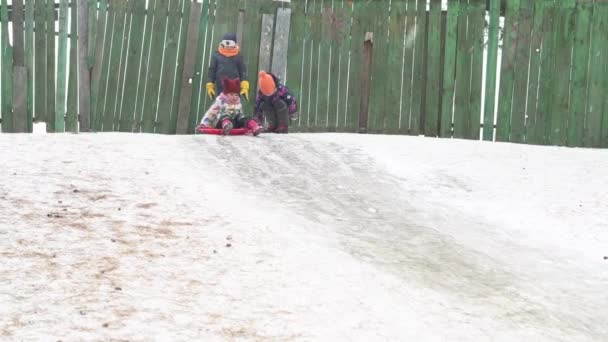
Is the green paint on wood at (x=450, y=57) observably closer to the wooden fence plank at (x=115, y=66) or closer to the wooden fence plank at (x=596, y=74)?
the wooden fence plank at (x=596, y=74)

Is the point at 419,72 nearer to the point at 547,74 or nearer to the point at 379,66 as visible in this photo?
the point at 379,66

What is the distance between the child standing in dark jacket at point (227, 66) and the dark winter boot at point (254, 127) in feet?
1.28

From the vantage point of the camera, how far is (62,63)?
36.4 ft

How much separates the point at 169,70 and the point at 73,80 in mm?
1345

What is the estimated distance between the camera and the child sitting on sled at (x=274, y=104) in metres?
10.6

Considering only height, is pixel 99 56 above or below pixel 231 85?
above

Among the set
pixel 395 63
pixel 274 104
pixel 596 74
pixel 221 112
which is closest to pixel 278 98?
pixel 274 104

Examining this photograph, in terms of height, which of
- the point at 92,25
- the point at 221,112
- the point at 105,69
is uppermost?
the point at 92,25

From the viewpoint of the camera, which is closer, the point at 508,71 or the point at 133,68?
the point at 508,71

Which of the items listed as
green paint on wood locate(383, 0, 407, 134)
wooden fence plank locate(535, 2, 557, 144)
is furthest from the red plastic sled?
wooden fence plank locate(535, 2, 557, 144)

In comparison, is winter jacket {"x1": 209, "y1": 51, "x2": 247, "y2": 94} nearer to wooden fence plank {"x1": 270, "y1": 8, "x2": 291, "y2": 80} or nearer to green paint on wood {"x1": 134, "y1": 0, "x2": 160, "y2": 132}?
wooden fence plank {"x1": 270, "y1": 8, "x2": 291, "y2": 80}

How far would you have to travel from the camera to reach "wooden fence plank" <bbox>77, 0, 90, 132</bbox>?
11.1m

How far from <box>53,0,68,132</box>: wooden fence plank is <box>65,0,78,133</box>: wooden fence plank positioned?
3.1 inches

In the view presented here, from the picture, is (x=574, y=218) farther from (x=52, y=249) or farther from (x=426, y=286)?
(x=52, y=249)
